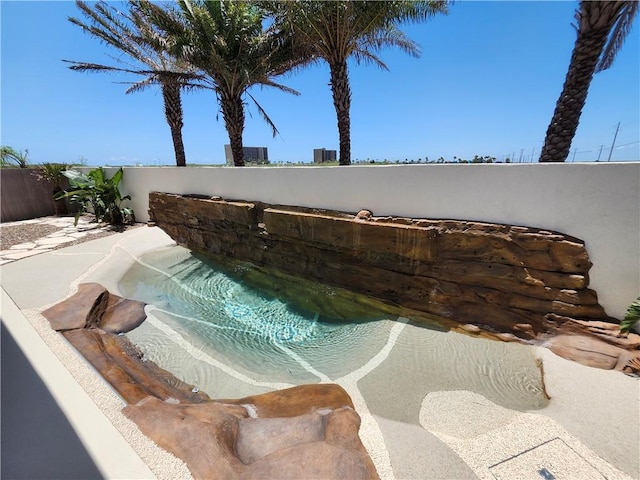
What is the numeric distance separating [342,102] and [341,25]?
1705 millimetres

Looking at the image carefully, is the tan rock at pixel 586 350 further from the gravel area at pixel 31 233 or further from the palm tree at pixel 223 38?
the gravel area at pixel 31 233

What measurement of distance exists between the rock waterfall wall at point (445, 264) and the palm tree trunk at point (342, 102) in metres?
3.25

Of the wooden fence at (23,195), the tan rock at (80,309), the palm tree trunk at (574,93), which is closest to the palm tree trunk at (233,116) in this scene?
the tan rock at (80,309)

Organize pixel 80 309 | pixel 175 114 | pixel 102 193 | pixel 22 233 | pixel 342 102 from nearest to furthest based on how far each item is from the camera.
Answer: pixel 80 309 → pixel 342 102 → pixel 22 233 → pixel 102 193 → pixel 175 114

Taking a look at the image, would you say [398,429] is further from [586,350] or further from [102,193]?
[102,193]

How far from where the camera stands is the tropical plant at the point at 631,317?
310 cm

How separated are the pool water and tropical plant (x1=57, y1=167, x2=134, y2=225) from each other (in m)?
5.23

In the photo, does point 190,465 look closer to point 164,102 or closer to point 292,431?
point 292,431

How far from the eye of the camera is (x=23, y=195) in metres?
10.0

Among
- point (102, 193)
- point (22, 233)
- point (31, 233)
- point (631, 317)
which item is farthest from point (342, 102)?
point (22, 233)

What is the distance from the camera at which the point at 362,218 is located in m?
4.82

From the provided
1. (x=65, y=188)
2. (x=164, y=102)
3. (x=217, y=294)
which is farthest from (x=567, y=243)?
(x=65, y=188)

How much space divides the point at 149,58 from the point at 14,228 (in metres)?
7.35

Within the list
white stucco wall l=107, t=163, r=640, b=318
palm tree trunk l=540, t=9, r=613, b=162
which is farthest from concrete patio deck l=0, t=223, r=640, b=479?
palm tree trunk l=540, t=9, r=613, b=162
